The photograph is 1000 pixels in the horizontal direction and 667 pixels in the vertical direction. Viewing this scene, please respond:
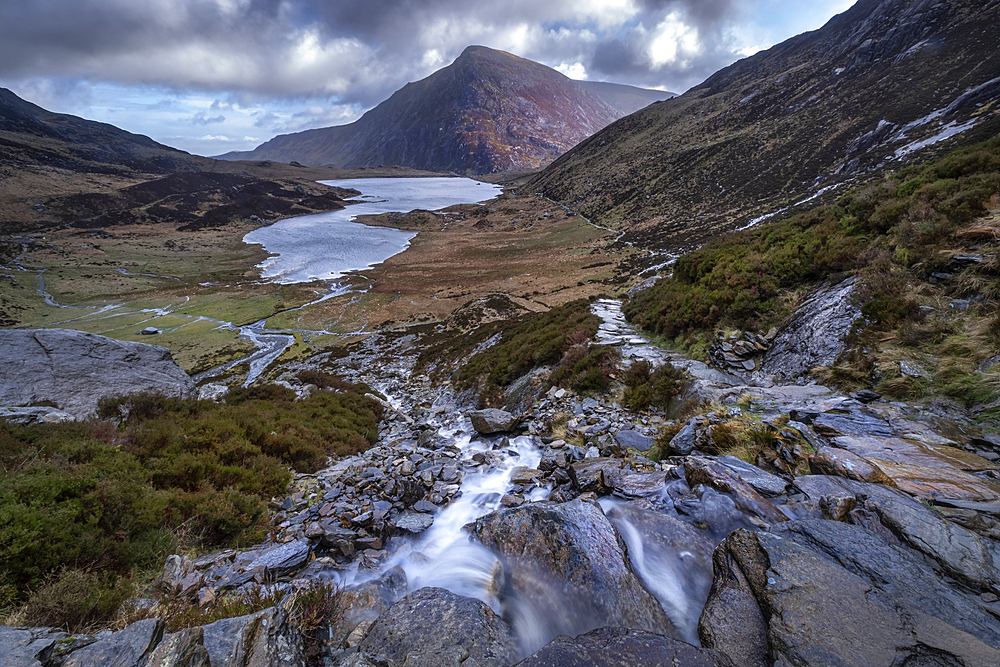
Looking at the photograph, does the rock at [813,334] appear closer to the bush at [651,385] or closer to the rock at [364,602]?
the bush at [651,385]

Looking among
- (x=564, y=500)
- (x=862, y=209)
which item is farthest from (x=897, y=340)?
(x=862, y=209)

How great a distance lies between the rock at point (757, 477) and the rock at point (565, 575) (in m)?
2.07

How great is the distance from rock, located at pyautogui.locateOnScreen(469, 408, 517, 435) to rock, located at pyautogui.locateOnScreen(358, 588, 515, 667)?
633cm

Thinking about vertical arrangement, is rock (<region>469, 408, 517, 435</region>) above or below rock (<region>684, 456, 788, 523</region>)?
below

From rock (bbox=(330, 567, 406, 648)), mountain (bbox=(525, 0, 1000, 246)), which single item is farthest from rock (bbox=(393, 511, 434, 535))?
mountain (bbox=(525, 0, 1000, 246))

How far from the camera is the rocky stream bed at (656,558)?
10.7 ft

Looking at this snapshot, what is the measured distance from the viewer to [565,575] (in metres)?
4.82

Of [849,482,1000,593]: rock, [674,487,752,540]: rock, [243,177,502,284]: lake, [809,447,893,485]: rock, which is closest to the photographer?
[849,482,1000,593]: rock

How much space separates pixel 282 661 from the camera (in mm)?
3477

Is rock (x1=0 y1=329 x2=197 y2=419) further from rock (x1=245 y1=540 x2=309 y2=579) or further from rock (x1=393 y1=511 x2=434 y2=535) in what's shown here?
rock (x1=393 y1=511 x2=434 y2=535)

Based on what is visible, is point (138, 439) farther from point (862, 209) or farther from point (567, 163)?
point (567, 163)

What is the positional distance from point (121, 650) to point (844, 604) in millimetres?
6385

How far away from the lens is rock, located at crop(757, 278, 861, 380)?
8.02m

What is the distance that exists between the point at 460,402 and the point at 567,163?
477 ft
